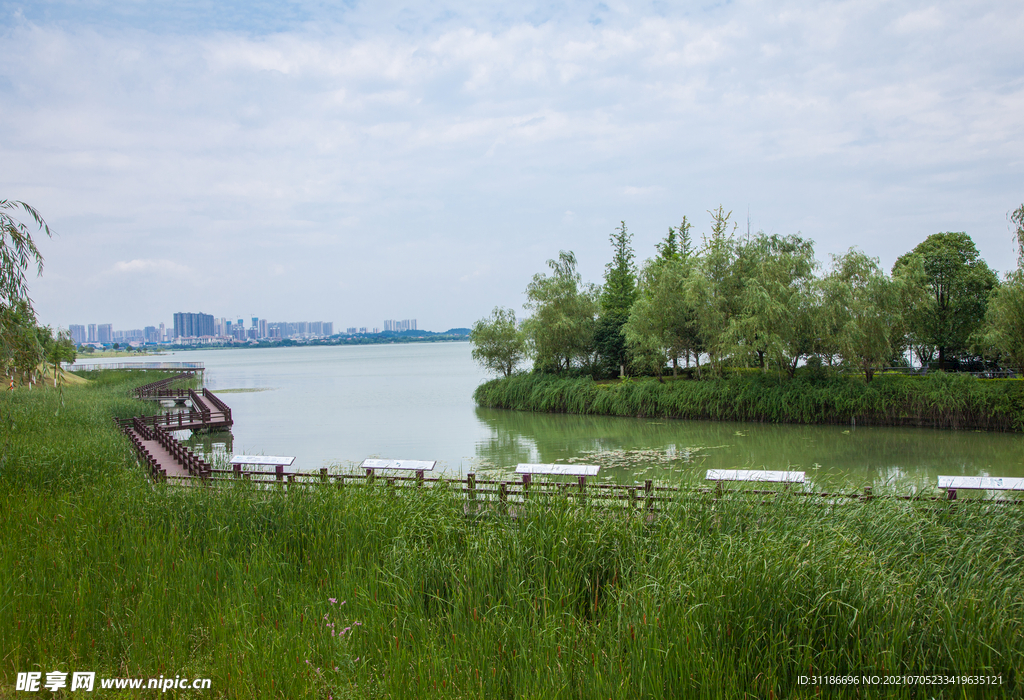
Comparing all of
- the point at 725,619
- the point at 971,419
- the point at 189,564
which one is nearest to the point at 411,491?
the point at 189,564

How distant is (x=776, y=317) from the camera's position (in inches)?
971

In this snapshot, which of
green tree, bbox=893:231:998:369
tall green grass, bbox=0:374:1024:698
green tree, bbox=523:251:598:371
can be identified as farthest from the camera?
green tree, bbox=523:251:598:371

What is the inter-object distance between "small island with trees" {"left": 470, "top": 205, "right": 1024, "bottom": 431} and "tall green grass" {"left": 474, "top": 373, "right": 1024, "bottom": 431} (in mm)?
53

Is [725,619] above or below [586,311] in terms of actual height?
below

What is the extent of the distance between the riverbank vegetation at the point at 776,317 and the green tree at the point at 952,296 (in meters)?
→ 0.05

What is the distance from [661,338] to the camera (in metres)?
29.2

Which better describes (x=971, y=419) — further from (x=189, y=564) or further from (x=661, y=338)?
(x=189, y=564)

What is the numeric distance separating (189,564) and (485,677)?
3229 mm

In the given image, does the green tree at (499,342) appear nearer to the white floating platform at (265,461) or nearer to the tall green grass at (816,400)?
the tall green grass at (816,400)

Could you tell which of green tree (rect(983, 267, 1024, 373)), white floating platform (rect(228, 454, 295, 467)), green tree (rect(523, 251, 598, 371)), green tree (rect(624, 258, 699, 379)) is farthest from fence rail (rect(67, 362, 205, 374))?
green tree (rect(983, 267, 1024, 373))

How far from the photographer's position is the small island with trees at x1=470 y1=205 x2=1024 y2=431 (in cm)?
2269

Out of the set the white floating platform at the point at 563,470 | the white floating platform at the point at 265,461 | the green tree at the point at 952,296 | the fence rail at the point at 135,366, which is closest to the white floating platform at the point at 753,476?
the white floating platform at the point at 563,470

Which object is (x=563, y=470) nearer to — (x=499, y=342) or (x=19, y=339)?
(x=19, y=339)

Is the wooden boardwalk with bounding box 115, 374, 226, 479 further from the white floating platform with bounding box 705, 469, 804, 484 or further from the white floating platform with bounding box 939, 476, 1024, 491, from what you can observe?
the white floating platform with bounding box 939, 476, 1024, 491
